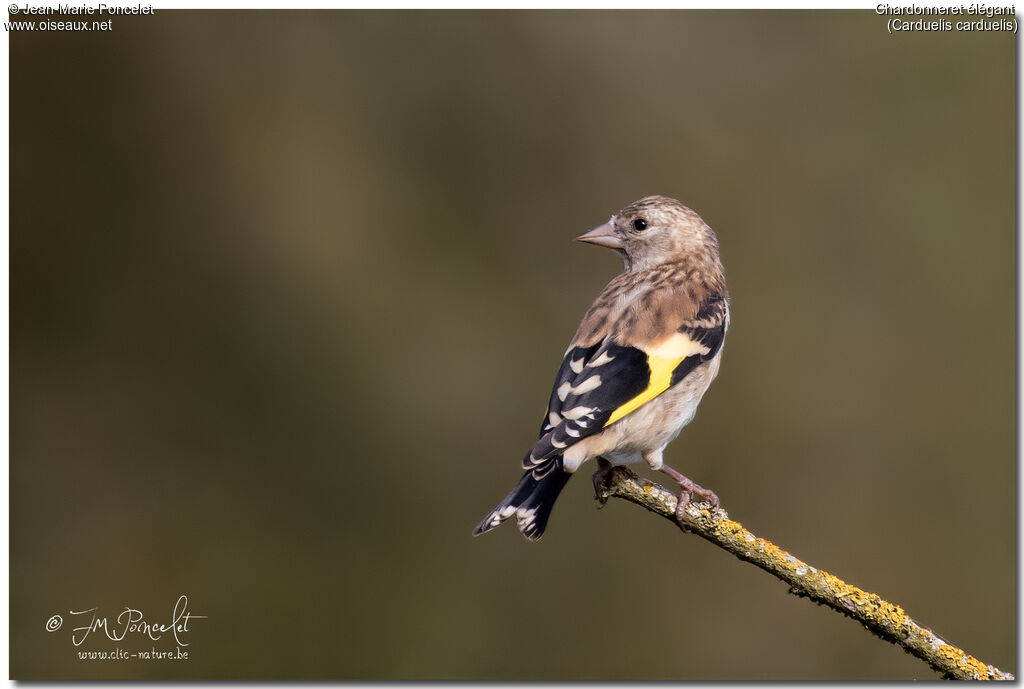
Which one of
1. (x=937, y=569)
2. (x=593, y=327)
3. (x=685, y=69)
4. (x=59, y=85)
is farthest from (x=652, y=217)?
(x=59, y=85)

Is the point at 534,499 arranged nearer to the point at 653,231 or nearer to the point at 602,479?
the point at 602,479

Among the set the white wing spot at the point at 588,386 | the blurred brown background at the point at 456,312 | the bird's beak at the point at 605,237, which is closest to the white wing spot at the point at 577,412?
the white wing spot at the point at 588,386

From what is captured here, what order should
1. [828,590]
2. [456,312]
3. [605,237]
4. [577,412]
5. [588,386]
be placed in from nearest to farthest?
[828,590], [577,412], [588,386], [605,237], [456,312]


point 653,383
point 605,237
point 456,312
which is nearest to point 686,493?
point 653,383

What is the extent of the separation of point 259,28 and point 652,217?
468 cm

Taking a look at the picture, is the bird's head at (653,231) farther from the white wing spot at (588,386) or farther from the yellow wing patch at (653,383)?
the white wing spot at (588,386)

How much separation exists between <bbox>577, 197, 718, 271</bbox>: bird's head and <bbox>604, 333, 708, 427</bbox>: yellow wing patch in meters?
0.84

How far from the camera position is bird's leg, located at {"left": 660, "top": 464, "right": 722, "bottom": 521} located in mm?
3793

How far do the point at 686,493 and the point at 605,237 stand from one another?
1727 mm

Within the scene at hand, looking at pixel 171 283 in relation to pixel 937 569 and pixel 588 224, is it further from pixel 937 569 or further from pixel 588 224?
pixel 937 569

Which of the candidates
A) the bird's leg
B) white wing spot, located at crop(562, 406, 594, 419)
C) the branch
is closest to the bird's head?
the bird's leg

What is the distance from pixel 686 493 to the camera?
12.9ft

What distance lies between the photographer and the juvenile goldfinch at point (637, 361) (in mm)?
4012

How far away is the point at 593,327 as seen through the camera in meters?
4.69
